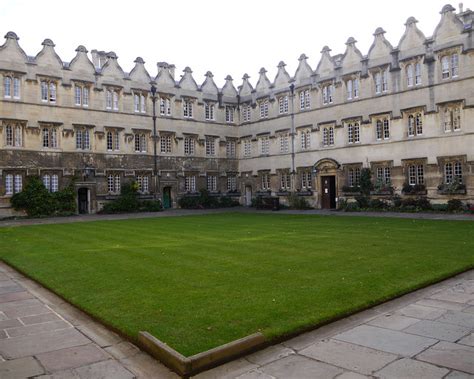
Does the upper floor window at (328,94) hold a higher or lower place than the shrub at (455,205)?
higher

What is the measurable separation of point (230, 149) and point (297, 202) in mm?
10295

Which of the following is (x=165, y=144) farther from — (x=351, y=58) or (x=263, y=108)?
(x=351, y=58)

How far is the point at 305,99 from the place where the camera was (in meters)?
36.8

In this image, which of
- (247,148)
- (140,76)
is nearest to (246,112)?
(247,148)

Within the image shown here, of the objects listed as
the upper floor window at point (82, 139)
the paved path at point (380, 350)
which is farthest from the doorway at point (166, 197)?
the paved path at point (380, 350)

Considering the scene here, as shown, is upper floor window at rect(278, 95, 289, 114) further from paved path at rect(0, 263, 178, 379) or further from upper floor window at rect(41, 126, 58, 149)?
paved path at rect(0, 263, 178, 379)

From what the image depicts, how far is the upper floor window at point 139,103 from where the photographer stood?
1444 inches

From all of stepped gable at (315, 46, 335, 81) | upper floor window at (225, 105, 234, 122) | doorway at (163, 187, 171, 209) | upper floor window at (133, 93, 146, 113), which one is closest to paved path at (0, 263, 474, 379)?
stepped gable at (315, 46, 335, 81)

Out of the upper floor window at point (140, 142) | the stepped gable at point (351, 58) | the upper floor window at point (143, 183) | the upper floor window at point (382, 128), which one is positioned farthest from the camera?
the upper floor window at point (140, 142)

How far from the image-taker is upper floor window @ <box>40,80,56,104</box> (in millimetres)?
32034

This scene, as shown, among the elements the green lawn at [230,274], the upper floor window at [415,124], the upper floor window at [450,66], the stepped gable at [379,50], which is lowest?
the green lawn at [230,274]

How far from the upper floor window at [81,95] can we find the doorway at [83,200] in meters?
6.78

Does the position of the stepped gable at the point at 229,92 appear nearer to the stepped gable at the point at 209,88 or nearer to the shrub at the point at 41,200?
the stepped gable at the point at 209,88

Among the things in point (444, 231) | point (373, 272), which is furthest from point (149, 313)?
point (444, 231)
